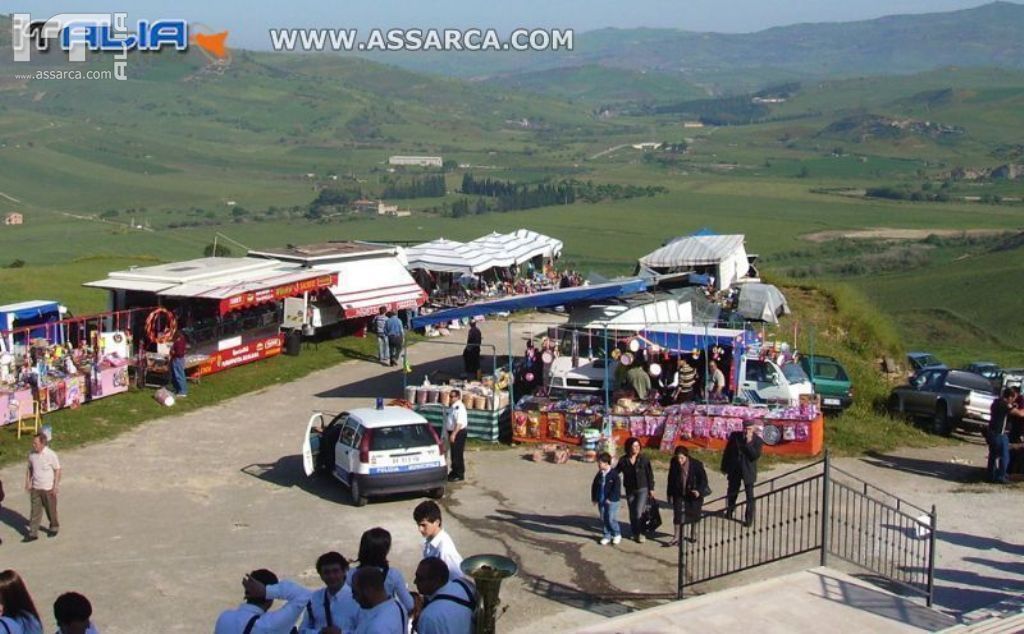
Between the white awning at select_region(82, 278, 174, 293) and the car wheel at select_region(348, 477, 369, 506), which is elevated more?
the white awning at select_region(82, 278, 174, 293)

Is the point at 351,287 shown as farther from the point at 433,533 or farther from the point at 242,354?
the point at 433,533

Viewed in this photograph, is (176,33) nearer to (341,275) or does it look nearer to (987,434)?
(341,275)

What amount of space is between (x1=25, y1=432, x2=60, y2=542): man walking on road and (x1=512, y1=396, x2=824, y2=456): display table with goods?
7.39 m

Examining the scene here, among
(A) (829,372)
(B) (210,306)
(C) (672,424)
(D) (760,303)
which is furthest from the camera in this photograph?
(D) (760,303)

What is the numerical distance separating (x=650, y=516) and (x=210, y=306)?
1337cm

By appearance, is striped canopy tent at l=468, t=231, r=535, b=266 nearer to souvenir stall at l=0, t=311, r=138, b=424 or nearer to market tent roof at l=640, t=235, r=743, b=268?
market tent roof at l=640, t=235, r=743, b=268

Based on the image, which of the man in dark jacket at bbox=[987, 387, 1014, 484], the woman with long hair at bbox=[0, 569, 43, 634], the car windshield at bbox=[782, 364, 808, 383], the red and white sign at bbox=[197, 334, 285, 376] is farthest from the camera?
the red and white sign at bbox=[197, 334, 285, 376]

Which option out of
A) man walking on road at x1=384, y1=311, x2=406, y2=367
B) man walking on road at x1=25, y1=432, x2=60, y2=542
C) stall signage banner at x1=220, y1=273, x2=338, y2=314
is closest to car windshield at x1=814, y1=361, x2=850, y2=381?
man walking on road at x1=384, y1=311, x2=406, y2=367

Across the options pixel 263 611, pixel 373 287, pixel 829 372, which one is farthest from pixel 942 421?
pixel 263 611

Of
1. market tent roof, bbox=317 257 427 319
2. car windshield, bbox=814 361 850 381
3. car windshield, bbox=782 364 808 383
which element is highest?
market tent roof, bbox=317 257 427 319

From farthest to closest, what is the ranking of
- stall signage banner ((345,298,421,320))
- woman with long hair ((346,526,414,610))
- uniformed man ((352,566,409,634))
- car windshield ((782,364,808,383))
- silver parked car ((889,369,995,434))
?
stall signage banner ((345,298,421,320)), silver parked car ((889,369,995,434)), car windshield ((782,364,808,383)), woman with long hair ((346,526,414,610)), uniformed man ((352,566,409,634))

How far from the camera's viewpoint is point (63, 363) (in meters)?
21.7

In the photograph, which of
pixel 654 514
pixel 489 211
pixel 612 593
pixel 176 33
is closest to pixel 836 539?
pixel 654 514

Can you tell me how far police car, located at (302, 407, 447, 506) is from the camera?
15.9 meters
